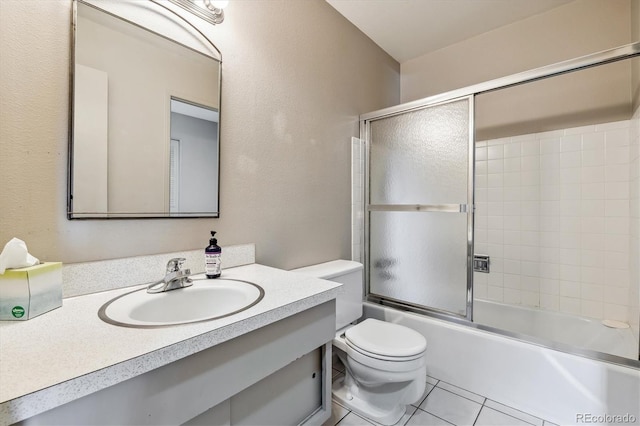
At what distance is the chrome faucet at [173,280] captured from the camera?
1015 mm

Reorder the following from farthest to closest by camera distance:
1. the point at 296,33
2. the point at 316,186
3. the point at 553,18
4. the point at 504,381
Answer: the point at 553,18 < the point at 316,186 < the point at 296,33 < the point at 504,381

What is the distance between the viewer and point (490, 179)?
238cm

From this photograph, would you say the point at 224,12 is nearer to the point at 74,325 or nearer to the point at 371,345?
the point at 74,325

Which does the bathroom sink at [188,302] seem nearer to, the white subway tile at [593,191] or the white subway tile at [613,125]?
the white subway tile at [593,191]

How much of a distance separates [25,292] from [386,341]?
1409mm

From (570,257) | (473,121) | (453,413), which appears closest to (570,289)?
(570,257)

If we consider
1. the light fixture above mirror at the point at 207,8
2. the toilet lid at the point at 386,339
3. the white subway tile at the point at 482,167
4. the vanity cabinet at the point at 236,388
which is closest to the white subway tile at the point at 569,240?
the white subway tile at the point at 482,167

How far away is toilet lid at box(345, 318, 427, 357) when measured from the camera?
1364 mm

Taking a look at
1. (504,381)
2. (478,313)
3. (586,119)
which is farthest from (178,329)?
(586,119)

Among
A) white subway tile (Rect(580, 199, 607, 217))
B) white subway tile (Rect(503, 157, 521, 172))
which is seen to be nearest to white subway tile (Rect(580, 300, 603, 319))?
white subway tile (Rect(580, 199, 607, 217))

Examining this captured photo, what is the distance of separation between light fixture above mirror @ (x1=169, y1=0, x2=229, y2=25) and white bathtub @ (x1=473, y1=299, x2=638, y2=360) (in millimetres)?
2603

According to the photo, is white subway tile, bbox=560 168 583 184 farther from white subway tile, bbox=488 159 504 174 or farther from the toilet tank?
the toilet tank

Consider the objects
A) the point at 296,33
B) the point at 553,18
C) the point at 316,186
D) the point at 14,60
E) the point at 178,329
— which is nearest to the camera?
A: the point at 178,329

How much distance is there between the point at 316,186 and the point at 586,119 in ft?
6.32
